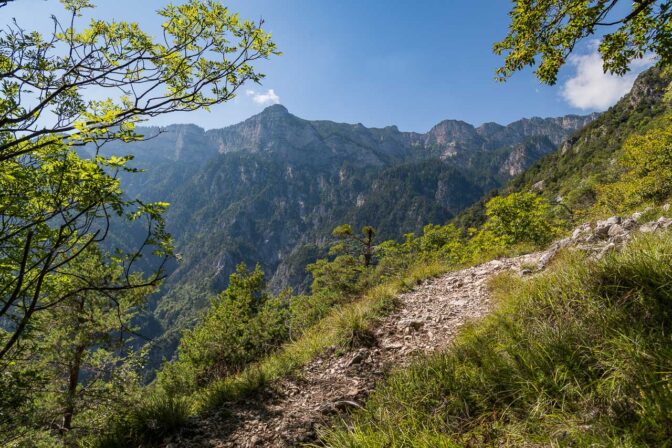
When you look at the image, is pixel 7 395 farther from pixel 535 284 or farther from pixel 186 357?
pixel 186 357

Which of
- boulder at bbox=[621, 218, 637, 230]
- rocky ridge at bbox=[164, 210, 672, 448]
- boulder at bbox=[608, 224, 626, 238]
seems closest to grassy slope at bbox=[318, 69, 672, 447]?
rocky ridge at bbox=[164, 210, 672, 448]

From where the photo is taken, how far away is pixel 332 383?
5.88 m

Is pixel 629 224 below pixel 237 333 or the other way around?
the other way around

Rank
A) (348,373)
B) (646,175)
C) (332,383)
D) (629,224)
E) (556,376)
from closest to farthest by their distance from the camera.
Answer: (556,376) → (332,383) → (348,373) → (629,224) → (646,175)

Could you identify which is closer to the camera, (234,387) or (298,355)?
(234,387)

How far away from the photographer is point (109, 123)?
12.8 feet

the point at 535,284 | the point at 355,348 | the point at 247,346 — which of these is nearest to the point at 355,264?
the point at 247,346

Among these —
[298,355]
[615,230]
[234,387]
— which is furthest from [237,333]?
[615,230]

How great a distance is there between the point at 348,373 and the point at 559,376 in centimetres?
371

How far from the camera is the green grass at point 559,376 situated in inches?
101

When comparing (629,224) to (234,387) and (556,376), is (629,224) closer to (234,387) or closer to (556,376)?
Answer: (556,376)

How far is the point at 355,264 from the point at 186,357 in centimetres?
1264

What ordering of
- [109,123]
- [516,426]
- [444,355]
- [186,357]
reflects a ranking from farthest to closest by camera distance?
[186,357] → [444,355] → [109,123] → [516,426]

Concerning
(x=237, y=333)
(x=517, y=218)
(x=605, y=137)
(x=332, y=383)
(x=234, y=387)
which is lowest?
(x=237, y=333)
